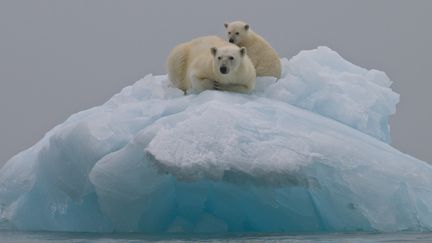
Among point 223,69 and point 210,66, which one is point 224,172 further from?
point 210,66

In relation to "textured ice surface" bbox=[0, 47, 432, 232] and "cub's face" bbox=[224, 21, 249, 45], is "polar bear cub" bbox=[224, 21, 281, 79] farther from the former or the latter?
"textured ice surface" bbox=[0, 47, 432, 232]

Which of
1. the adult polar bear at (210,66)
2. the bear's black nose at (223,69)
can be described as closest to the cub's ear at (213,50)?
the adult polar bear at (210,66)

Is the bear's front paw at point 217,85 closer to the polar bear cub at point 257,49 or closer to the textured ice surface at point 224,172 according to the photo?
the textured ice surface at point 224,172

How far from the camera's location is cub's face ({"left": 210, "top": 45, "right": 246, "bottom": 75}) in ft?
40.4

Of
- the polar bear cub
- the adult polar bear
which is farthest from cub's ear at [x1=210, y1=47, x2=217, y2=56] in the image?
the polar bear cub

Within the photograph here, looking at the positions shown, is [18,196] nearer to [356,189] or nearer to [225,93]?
[225,93]

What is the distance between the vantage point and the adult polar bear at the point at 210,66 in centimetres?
1244

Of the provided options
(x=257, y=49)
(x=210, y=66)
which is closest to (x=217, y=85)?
(x=210, y=66)

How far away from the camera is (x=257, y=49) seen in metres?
13.7

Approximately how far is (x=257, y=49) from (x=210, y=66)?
3.98 ft

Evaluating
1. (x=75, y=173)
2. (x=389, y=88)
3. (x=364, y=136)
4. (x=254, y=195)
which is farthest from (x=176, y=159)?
(x=389, y=88)

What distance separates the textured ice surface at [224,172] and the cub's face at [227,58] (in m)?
0.35

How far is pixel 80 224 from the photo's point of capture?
12938 mm

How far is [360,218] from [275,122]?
1564mm
